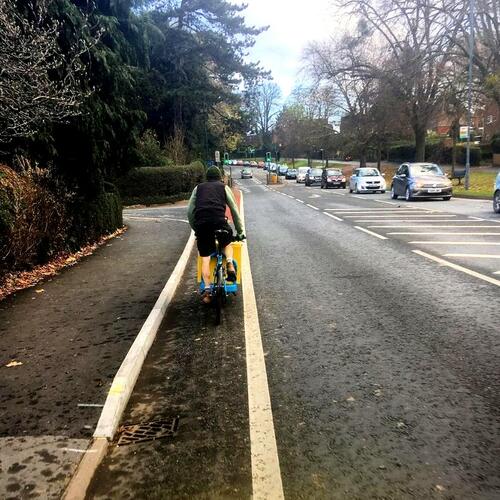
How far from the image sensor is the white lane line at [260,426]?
2.80 metres

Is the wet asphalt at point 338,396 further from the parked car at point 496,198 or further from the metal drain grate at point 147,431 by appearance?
the parked car at point 496,198

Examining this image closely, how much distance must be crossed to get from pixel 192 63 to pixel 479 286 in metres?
39.6

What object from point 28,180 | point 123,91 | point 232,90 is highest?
point 232,90

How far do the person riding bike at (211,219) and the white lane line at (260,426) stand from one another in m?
0.92

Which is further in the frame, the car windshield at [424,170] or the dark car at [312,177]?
the dark car at [312,177]

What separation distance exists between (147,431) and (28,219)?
5877mm

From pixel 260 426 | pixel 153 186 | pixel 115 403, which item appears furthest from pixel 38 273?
pixel 153 186

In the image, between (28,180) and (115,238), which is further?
(115,238)

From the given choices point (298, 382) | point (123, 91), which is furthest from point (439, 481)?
point (123, 91)

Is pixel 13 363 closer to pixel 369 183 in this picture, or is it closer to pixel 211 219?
pixel 211 219

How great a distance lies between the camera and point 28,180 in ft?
27.8

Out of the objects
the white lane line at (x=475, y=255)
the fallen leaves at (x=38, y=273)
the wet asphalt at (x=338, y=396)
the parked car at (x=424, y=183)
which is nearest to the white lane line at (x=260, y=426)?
Answer: the wet asphalt at (x=338, y=396)

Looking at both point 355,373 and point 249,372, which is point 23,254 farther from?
point 355,373

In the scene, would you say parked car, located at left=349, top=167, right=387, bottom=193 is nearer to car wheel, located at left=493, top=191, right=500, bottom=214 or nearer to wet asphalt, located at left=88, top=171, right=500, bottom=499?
car wheel, located at left=493, top=191, right=500, bottom=214
